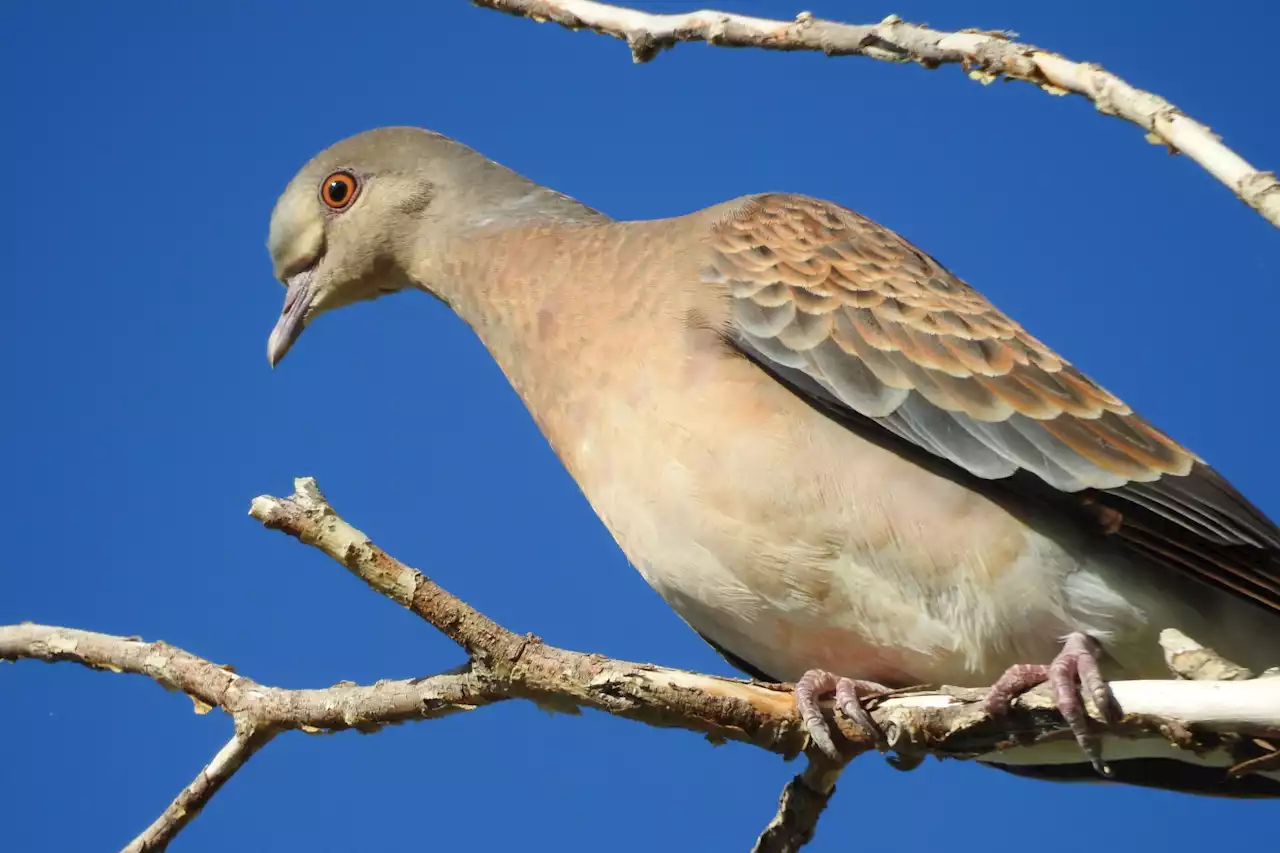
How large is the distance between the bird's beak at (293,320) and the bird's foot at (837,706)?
87.3 inches

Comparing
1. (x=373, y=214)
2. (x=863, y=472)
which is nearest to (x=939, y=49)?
(x=863, y=472)

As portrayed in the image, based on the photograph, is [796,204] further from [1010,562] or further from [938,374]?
[1010,562]

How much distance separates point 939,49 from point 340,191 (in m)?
2.23

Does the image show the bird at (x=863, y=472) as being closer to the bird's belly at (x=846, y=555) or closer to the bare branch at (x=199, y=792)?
the bird's belly at (x=846, y=555)

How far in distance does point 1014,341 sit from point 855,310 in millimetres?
404

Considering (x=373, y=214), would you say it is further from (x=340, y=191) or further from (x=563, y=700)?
(x=563, y=700)

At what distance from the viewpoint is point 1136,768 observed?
3.70 meters

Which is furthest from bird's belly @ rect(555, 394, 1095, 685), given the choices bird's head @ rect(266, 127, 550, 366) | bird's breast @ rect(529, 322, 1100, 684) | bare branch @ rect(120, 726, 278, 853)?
bird's head @ rect(266, 127, 550, 366)

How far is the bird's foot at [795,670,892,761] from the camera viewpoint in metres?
3.11

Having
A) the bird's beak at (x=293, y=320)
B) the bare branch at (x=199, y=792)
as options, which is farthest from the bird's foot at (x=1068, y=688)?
the bird's beak at (x=293, y=320)

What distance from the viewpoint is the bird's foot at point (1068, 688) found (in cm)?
275

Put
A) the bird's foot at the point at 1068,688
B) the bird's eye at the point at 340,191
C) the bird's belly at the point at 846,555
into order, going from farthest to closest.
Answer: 1. the bird's eye at the point at 340,191
2. the bird's belly at the point at 846,555
3. the bird's foot at the point at 1068,688

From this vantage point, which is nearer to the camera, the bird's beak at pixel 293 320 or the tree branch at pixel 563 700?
the tree branch at pixel 563 700

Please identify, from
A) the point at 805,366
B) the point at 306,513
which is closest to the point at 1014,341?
the point at 805,366
